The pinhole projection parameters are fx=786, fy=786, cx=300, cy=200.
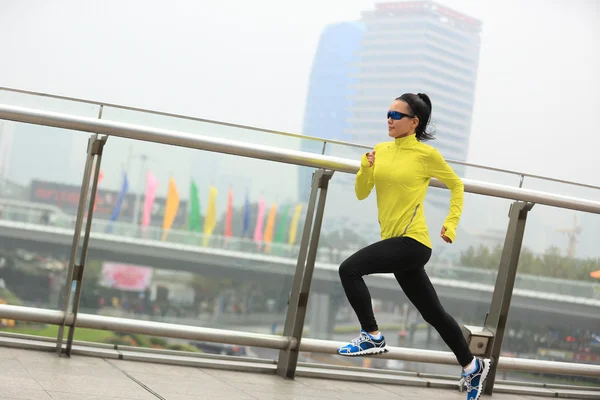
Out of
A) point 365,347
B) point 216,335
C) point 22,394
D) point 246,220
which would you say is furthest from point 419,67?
point 22,394

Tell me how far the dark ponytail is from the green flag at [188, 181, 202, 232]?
1237mm

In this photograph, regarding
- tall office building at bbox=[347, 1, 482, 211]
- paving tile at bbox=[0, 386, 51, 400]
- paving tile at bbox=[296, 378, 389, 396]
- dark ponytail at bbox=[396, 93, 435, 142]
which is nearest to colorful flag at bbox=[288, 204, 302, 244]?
paving tile at bbox=[296, 378, 389, 396]

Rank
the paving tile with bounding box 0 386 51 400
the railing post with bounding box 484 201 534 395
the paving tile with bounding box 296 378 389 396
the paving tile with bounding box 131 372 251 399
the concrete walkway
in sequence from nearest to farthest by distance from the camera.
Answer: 1. the paving tile with bounding box 0 386 51 400
2. the concrete walkway
3. the paving tile with bounding box 131 372 251 399
4. the paving tile with bounding box 296 378 389 396
5. the railing post with bounding box 484 201 534 395

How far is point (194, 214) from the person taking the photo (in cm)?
A: 411

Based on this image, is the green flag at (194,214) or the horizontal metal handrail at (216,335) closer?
the horizontal metal handrail at (216,335)

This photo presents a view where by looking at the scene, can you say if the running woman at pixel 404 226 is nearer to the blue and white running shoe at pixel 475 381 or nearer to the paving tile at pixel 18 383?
the blue and white running shoe at pixel 475 381

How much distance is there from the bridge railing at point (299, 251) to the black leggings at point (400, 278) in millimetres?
669

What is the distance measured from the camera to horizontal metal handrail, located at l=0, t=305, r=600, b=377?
364 centimetres

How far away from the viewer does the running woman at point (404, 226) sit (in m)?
3.32

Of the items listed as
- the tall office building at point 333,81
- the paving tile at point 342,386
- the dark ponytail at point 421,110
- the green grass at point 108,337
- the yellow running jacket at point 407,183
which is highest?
the tall office building at point 333,81

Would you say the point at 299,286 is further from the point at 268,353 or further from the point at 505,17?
the point at 505,17

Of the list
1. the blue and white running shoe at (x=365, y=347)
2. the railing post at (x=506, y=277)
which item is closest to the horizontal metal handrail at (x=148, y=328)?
the blue and white running shoe at (x=365, y=347)

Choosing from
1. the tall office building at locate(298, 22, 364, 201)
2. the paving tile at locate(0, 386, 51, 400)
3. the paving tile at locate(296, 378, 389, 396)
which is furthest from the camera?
the tall office building at locate(298, 22, 364, 201)

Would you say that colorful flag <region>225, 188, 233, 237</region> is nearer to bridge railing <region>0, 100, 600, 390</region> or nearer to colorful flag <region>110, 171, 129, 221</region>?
bridge railing <region>0, 100, 600, 390</region>
